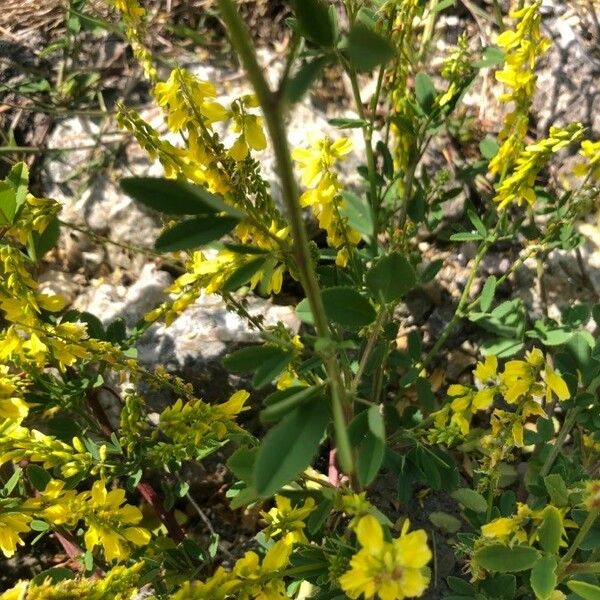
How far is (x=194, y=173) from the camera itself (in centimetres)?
153

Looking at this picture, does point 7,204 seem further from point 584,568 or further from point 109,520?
point 584,568

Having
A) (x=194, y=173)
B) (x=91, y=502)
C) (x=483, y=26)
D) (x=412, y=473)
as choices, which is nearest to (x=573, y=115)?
(x=483, y=26)

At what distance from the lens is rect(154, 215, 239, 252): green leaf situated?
94cm

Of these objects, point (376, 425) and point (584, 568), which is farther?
point (584, 568)

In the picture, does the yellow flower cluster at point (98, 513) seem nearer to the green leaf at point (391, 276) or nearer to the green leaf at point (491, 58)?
the green leaf at point (391, 276)

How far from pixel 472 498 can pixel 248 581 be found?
65 cm

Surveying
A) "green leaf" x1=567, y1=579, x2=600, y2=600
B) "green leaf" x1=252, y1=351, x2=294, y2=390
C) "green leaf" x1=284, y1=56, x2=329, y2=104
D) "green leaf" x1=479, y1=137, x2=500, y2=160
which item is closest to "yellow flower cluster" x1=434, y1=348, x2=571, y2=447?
"green leaf" x1=567, y1=579, x2=600, y2=600

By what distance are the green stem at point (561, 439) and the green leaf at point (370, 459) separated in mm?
836

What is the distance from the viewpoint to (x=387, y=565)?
1.07 meters

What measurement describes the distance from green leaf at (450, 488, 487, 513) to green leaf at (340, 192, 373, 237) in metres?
0.82

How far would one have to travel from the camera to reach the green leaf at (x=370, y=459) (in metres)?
1.08

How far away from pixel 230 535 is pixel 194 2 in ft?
7.57

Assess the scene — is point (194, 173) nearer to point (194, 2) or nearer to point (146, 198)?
point (146, 198)

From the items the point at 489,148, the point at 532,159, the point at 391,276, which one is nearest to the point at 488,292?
the point at 532,159
